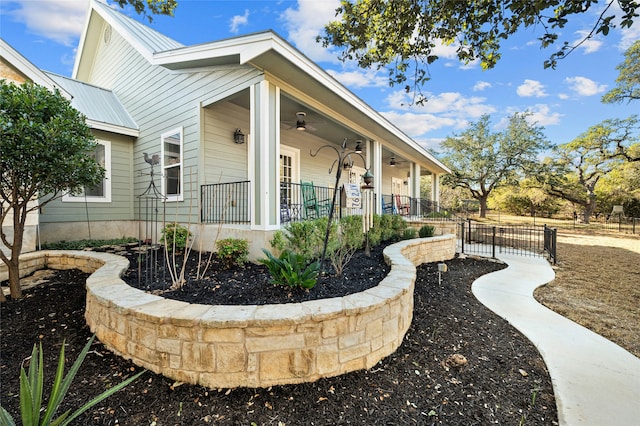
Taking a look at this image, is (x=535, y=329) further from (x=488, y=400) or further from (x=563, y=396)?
(x=488, y=400)

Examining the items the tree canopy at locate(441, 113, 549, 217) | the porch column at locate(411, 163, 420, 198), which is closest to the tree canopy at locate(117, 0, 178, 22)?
the porch column at locate(411, 163, 420, 198)

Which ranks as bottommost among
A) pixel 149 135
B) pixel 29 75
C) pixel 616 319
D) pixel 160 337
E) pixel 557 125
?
pixel 616 319

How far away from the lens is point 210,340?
73.4 inches

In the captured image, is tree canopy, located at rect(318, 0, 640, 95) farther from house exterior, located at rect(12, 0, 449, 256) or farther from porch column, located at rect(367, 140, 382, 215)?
porch column, located at rect(367, 140, 382, 215)

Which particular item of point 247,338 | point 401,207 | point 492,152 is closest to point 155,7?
point 247,338

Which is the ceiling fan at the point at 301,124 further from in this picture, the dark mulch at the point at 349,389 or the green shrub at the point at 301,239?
the dark mulch at the point at 349,389

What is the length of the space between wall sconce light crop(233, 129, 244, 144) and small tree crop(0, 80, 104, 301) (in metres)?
2.97

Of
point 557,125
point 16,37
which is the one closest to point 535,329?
point 16,37

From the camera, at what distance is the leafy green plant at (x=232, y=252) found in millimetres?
4000

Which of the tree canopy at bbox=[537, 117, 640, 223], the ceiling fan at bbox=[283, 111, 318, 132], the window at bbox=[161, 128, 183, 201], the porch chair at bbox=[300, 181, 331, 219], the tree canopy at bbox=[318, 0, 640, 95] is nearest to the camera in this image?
the tree canopy at bbox=[318, 0, 640, 95]

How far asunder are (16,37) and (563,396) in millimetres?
9010

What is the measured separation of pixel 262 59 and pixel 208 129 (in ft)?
7.44

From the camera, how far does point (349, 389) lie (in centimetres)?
190

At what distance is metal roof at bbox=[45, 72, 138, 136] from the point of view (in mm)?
6316
